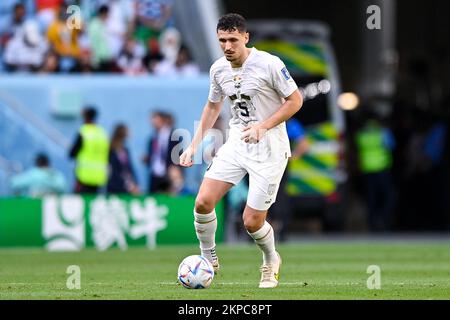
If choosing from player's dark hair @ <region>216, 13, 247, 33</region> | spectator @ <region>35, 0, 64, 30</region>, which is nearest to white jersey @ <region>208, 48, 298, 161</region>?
player's dark hair @ <region>216, 13, 247, 33</region>

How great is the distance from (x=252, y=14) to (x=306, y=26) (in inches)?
553

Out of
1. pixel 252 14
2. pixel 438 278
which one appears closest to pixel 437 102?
pixel 252 14

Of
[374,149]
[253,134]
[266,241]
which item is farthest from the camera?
[374,149]

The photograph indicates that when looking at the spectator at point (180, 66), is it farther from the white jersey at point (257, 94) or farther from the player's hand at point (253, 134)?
the player's hand at point (253, 134)

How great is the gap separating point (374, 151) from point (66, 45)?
5.72m

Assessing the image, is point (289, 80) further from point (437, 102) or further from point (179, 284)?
point (437, 102)

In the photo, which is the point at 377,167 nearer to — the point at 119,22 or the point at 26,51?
the point at 119,22

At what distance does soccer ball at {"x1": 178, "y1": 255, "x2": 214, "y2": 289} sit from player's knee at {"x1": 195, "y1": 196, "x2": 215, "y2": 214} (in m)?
0.44

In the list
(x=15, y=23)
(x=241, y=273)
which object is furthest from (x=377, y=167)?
(x=241, y=273)

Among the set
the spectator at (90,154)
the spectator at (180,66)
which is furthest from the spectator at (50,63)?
the spectator at (90,154)

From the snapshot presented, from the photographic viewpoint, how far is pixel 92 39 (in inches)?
890

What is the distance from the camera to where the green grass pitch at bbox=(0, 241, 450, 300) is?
10.2 m

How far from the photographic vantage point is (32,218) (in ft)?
62.1

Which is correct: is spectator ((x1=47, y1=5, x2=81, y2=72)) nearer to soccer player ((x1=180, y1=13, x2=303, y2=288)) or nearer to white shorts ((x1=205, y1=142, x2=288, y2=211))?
soccer player ((x1=180, y1=13, x2=303, y2=288))
